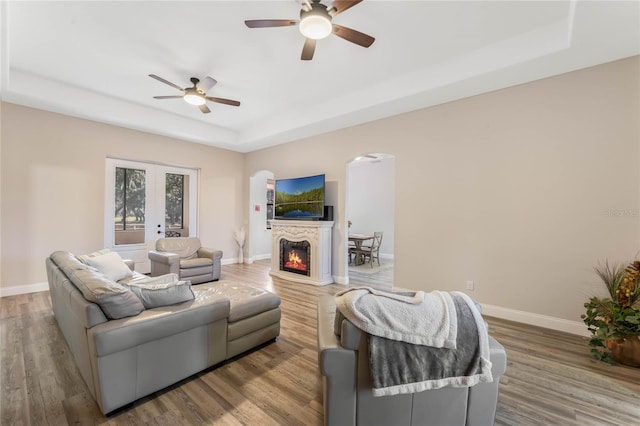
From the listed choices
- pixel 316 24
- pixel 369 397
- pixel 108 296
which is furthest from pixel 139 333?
pixel 316 24

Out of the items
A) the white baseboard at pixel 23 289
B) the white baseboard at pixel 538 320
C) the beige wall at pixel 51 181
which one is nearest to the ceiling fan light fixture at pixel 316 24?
the white baseboard at pixel 538 320

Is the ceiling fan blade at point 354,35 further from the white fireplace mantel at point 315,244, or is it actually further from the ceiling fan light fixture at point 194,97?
the white fireplace mantel at point 315,244

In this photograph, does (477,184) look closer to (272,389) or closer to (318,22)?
(318,22)

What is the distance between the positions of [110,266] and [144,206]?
9.65 feet

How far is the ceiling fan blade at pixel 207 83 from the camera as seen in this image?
3581 mm

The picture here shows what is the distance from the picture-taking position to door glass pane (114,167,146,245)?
5445mm

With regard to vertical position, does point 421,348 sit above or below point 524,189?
below

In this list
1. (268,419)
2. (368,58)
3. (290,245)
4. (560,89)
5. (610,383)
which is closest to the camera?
(268,419)

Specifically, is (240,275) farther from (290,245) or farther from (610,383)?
(610,383)

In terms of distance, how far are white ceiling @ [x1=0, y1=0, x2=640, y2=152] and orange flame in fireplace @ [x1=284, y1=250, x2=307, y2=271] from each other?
2697 mm

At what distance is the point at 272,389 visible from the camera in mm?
2105

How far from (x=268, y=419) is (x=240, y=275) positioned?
14.0ft

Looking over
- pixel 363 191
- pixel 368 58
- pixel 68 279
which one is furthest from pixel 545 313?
pixel 363 191

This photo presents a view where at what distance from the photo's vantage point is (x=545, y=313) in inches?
128
